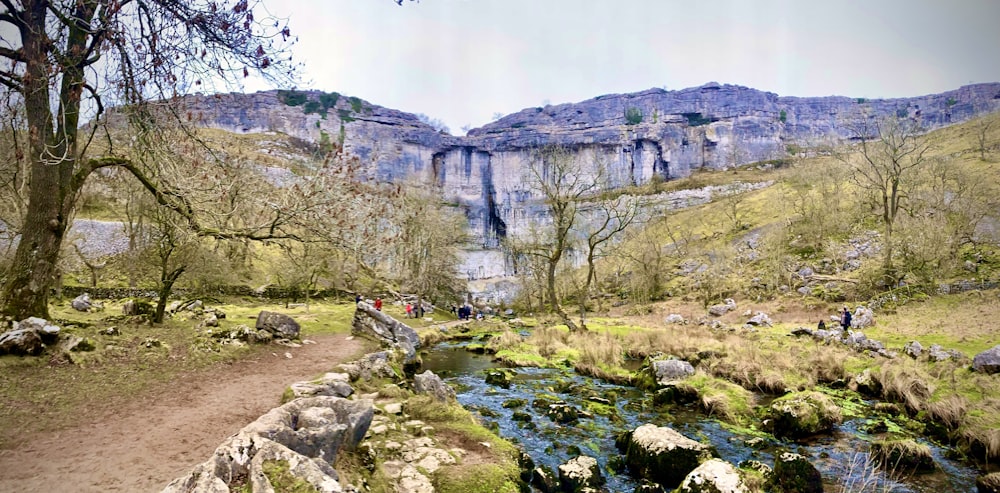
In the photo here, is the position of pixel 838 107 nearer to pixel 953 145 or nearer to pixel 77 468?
pixel 953 145

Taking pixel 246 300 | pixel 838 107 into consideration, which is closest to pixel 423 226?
pixel 246 300

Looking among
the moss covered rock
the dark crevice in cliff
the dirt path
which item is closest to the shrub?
the dark crevice in cliff

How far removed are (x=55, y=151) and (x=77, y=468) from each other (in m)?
6.22

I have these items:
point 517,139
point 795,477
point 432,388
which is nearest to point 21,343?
point 432,388

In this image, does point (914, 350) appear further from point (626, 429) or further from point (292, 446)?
point (292, 446)

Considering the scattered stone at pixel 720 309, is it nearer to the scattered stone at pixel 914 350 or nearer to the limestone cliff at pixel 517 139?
the scattered stone at pixel 914 350

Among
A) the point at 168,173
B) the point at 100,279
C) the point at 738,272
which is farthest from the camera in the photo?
the point at 738,272

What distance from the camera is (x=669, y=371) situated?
1461 cm

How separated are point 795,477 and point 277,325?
48.1 ft

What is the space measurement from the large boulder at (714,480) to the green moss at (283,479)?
200 inches

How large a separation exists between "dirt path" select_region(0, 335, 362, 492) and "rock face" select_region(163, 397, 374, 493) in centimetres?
150

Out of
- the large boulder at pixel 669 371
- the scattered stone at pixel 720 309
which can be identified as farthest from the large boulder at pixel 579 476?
the scattered stone at pixel 720 309

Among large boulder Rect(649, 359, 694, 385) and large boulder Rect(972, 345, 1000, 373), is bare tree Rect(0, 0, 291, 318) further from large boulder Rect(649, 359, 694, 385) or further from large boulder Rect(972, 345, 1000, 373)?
large boulder Rect(972, 345, 1000, 373)

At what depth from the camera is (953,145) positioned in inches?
2773
